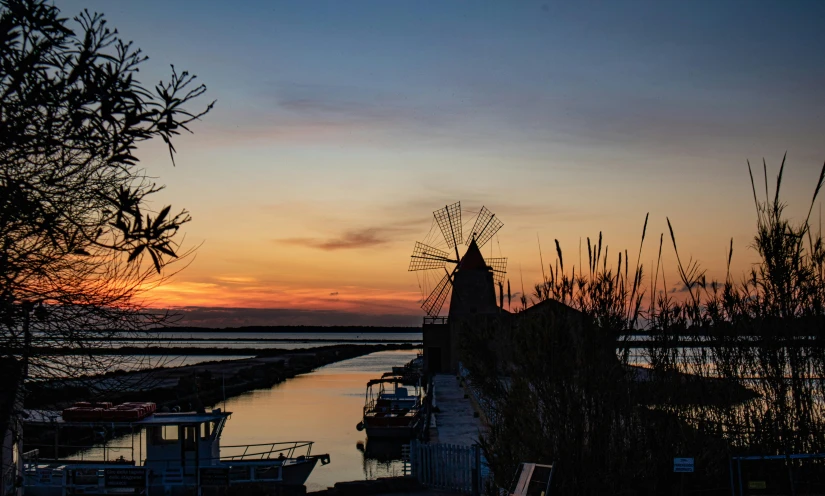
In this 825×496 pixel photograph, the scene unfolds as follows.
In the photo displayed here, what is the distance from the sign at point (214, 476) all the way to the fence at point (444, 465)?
4.92m

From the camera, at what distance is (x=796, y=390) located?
33.7 feet

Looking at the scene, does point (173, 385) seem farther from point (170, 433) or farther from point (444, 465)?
point (444, 465)

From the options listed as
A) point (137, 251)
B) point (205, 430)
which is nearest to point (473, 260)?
point (205, 430)

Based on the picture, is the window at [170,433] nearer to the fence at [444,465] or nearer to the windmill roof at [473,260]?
the fence at [444,465]

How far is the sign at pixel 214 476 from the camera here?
68.1ft

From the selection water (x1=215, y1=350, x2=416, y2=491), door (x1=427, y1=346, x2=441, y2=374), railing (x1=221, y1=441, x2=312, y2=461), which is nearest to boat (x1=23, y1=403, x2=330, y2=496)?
railing (x1=221, y1=441, x2=312, y2=461)

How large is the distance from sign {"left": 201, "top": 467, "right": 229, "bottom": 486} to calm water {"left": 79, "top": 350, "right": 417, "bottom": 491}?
111 inches

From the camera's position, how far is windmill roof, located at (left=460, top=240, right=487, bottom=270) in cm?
6419

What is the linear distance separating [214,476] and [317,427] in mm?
26274

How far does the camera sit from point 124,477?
2050 cm

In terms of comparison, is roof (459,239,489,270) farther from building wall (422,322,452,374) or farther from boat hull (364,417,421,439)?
boat hull (364,417,421,439)

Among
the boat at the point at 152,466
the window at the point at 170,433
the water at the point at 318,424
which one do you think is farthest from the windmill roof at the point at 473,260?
the window at the point at 170,433

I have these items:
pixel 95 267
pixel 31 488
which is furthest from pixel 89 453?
pixel 95 267

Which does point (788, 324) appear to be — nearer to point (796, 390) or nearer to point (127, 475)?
point (796, 390)
